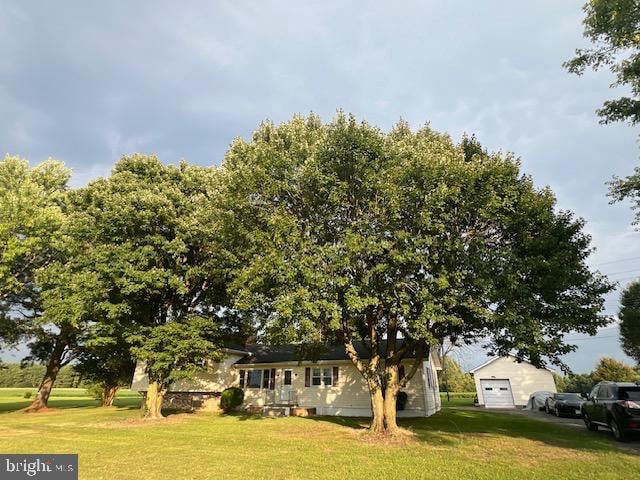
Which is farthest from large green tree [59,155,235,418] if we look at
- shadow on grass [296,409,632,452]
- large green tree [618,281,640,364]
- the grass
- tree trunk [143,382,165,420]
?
large green tree [618,281,640,364]

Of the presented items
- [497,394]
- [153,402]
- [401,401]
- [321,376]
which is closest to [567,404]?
[401,401]

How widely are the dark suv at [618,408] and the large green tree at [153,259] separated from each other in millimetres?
17790

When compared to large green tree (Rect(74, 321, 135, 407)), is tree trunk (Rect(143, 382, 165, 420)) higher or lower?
lower

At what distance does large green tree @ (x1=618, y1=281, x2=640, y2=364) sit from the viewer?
117ft

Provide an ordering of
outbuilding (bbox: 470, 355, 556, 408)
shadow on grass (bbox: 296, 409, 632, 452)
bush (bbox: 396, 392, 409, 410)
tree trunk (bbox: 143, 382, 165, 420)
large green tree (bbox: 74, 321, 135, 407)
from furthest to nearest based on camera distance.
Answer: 1. outbuilding (bbox: 470, 355, 556, 408)
2. large green tree (bbox: 74, 321, 135, 407)
3. bush (bbox: 396, 392, 409, 410)
4. tree trunk (bbox: 143, 382, 165, 420)
5. shadow on grass (bbox: 296, 409, 632, 452)

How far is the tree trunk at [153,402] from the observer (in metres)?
23.8

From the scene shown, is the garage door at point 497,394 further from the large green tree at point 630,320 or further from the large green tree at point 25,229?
the large green tree at point 25,229

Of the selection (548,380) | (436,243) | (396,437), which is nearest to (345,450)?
(396,437)

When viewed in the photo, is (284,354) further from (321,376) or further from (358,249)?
(358,249)

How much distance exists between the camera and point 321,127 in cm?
1809

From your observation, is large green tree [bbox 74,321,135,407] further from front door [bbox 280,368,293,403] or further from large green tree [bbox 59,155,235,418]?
front door [bbox 280,368,293,403]

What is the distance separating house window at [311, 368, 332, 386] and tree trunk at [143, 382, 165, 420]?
1051 cm

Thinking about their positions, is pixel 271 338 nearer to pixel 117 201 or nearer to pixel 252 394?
pixel 117 201

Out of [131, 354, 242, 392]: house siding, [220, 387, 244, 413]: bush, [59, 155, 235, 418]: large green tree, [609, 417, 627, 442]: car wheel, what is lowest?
[609, 417, 627, 442]: car wheel
